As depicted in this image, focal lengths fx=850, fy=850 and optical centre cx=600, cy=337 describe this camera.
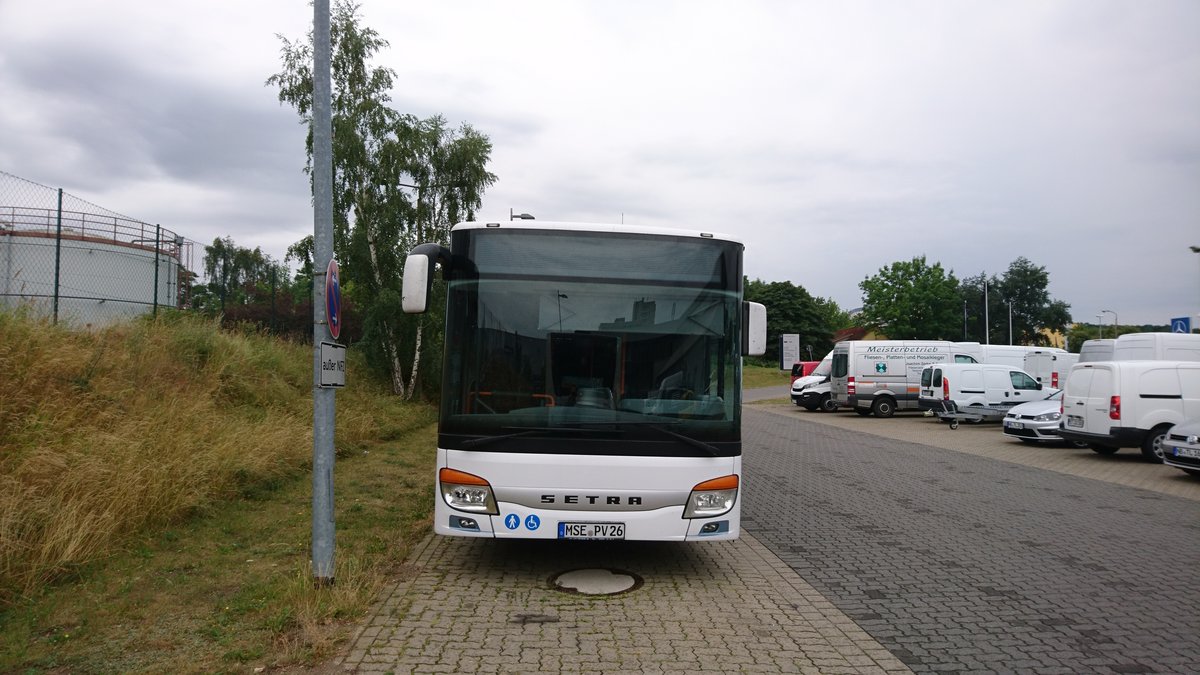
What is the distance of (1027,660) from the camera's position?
4.86 metres

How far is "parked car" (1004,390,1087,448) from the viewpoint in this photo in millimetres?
18828

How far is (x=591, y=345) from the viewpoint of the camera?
629 cm

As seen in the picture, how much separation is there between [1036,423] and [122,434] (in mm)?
18047

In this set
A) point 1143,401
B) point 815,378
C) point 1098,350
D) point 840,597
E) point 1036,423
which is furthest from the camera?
point 815,378

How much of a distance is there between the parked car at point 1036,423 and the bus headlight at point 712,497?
1484 centimetres

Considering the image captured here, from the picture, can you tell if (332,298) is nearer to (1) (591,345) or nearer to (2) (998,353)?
(1) (591,345)

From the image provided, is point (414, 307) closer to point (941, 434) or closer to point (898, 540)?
point (898, 540)

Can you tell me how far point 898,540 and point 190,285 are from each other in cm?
1453

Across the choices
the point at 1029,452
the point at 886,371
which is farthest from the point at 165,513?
the point at 886,371

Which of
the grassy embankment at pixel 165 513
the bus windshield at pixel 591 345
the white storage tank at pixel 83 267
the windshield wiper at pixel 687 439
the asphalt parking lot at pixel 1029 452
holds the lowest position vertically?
the asphalt parking lot at pixel 1029 452

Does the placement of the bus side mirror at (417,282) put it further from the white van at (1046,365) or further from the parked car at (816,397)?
the white van at (1046,365)

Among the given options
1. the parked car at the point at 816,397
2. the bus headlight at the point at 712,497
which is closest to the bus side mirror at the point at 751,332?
the bus headlight at the point at 712,497

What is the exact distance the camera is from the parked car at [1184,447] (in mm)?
12516

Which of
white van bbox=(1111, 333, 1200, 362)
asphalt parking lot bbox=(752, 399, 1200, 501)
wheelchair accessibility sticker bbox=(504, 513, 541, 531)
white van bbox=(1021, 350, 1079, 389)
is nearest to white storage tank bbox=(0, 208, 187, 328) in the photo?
wheelchair accessibility sticker bbox=(504, 513, 541, 531)
